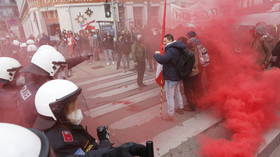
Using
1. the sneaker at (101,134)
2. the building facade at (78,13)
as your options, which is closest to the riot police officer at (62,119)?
the sneaker at (101,134)

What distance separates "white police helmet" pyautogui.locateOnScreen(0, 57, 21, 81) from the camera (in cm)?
300

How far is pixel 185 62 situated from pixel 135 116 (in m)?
1.81

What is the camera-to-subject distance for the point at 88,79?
863 centimetres

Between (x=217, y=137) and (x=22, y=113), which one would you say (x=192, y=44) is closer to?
(x=217, y=137)

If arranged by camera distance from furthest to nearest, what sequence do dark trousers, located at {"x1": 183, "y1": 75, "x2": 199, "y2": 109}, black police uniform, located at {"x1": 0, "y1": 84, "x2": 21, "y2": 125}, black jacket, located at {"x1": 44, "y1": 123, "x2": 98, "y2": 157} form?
1. dark trousers, located at {"x1": 183, "y1": 75, "x2": 199, "y2": 109}
2. black police uniform, located at {"x1": 0, "y1": 84, "x2": 21, "y2": 125}
3. black jacket, located at {"x1": 44, "y1": 123, "x2": 98, "y2": 157}

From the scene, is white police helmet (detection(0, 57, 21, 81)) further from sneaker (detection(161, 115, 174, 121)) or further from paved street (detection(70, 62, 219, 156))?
sneaker (detection(161, 115, 174, 121))

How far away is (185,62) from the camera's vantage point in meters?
4.17

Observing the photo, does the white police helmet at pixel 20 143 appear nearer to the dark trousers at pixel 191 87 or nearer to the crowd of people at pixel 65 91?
the crowd of people at pixel 65 91

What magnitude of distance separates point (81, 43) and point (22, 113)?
434 inches

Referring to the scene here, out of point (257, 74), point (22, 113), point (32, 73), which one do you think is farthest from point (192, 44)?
point (22, 113)

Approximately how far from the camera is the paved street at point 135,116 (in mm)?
3906

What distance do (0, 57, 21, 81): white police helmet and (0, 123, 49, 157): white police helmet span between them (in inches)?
100

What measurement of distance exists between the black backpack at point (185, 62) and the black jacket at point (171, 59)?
0.08m

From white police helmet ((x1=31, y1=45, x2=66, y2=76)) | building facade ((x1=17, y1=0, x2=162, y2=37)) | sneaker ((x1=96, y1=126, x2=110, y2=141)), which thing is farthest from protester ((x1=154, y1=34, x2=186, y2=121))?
building facade ((x1=17, y1=0, x2=162, y2=37))
